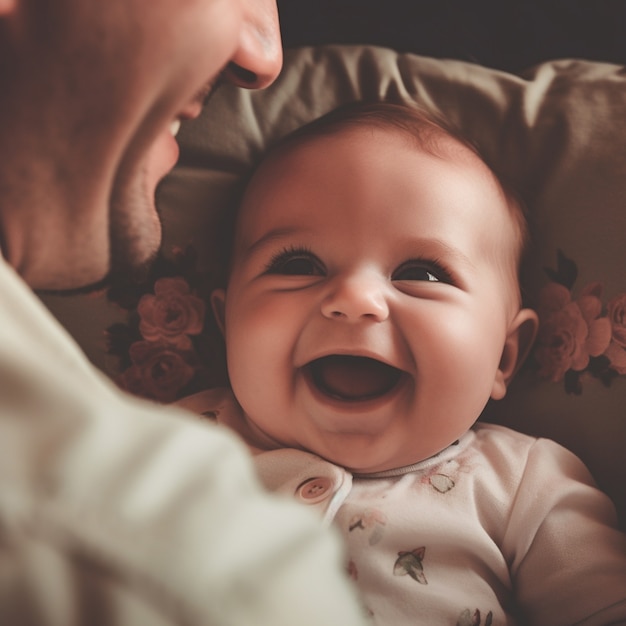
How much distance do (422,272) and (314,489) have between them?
0.31m

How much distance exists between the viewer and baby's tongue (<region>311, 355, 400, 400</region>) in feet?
3.18

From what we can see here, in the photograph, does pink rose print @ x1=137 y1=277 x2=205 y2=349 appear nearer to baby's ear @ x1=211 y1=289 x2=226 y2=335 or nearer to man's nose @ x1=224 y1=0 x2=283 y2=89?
baby's ear @ x1=211 y1=289 x2=226 y2=335

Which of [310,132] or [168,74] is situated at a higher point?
[168,74]

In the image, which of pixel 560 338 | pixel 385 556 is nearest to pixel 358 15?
pixel 560 338

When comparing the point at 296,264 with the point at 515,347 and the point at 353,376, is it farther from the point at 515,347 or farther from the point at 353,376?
the point at 515,347

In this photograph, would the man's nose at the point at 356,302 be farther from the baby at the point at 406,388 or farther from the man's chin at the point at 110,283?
the man's chin at the point at 110,283

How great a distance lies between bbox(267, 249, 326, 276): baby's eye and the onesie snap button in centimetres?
27

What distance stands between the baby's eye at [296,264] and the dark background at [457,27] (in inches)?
25.0

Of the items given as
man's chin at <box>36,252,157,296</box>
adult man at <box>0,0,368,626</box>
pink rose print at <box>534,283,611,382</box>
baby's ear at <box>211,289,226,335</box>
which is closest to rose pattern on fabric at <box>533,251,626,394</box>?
pink rose print at <box>534,283,611,382</box>

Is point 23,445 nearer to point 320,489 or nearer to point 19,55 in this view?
point 19,55

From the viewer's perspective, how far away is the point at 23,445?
12.7 inches

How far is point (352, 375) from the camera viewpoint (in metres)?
0.98

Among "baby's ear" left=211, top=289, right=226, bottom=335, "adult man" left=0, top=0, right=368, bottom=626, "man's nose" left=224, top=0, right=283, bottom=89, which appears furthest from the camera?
"baby's ear" left=211, top=289, right=226, bottom=335

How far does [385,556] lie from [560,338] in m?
0.44
